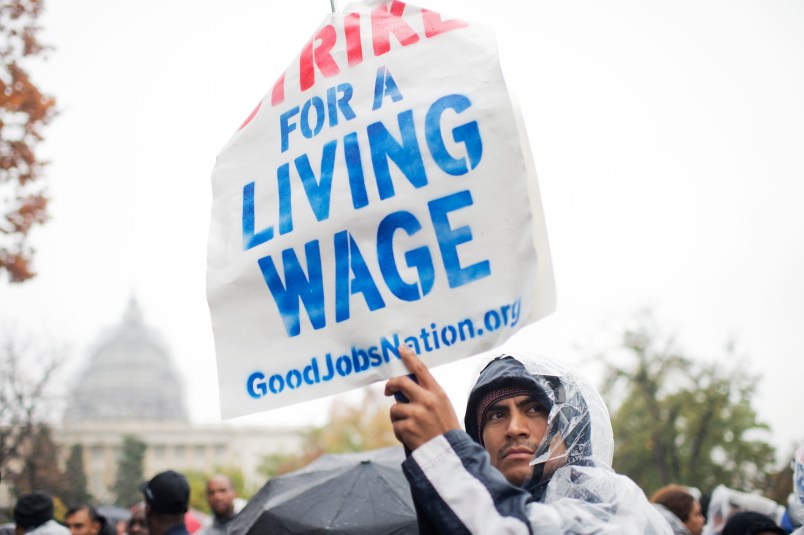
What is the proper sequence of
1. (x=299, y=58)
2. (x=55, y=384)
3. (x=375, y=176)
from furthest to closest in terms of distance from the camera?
(x=55, y=384), (x=299, y=58), (x=375, y=176)

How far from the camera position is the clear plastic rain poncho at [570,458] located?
1913 millimetres

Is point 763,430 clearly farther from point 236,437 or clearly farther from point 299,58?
point 236,437

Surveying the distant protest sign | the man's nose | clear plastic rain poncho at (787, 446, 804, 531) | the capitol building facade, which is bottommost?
clear plastic rain poncho at (787, 446, 804, 531)

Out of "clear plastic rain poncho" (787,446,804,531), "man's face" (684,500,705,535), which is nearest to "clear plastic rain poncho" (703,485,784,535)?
"man's face" (684,500,705,535)

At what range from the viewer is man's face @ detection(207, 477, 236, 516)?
6551 mm

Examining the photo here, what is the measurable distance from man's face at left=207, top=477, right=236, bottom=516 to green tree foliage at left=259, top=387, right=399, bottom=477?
37.6 metres

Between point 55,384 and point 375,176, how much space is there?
854 inches

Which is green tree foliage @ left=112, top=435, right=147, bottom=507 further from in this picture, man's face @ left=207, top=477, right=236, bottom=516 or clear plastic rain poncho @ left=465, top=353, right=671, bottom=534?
clear plastic rain poncho @ left=465, top=353, right=671, bottom=534

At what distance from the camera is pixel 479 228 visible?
2.02 meters

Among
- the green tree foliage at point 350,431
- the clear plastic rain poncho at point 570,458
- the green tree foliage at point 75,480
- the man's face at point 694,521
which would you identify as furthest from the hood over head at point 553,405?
Result: the green tree foliage at point 350,431

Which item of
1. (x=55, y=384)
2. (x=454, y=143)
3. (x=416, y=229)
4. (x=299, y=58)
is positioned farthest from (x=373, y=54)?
(x=55, y=384)

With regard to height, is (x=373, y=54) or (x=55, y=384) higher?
(x=55, y=384)

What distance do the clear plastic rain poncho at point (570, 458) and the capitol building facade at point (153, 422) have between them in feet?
248

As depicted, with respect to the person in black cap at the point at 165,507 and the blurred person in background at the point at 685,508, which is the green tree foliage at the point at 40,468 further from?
the blurred person in background at the point at 685,508
